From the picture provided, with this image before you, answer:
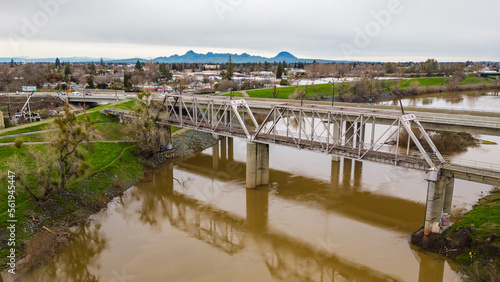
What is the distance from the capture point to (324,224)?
29.7 m

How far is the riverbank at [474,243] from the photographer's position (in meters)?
21.2

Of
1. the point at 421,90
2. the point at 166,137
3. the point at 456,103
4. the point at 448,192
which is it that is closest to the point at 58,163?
the point at 166,137

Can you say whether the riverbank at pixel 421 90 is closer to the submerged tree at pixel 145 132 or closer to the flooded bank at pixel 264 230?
the flooded bank at pixel 264 230

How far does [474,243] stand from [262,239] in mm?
15053

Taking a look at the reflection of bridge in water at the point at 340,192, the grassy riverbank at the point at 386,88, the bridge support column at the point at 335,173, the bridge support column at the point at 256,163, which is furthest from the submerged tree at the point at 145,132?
the grassy riverbank at the point at 386,88

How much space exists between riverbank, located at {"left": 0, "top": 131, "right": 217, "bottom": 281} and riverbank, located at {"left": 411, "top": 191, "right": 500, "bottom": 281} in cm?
2763

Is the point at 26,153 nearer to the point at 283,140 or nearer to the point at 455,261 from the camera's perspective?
the point at 283,140

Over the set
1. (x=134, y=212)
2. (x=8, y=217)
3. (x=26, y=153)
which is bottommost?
(x=134, y=212)

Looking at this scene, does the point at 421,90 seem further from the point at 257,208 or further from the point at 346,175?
the point at 257,208

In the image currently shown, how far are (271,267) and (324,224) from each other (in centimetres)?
770

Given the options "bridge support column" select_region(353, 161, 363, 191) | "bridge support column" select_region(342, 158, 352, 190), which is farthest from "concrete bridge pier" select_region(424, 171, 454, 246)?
"bridge support column" select_region(342, 158, 352, 190)

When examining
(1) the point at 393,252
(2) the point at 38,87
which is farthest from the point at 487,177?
(2) the point at 38,87

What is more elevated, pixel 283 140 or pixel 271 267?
pixel 283 140

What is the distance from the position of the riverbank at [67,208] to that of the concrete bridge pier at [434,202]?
27.8 metres
